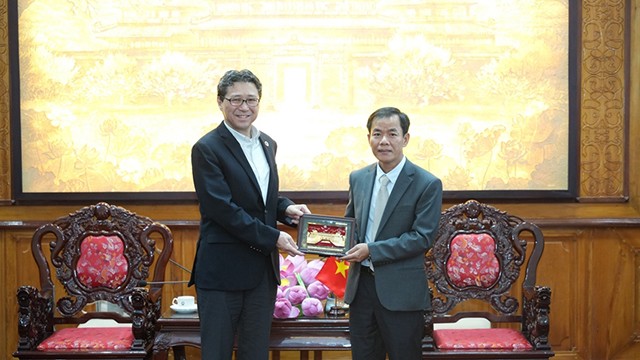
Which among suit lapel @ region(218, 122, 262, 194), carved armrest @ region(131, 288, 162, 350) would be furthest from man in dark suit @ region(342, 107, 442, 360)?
carved armrest @ region(131, 288, 162, 350)

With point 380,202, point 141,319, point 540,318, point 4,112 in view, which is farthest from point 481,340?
point 4,112

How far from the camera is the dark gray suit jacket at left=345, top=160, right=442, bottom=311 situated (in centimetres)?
294

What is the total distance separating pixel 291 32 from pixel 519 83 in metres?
1.33

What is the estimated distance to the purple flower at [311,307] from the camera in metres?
3.49

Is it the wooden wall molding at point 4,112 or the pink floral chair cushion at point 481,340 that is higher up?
the wooden wall molding at point 4,112

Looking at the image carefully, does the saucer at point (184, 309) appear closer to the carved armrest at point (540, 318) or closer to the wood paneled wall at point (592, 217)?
the wood paneled wall at point (592, 217)

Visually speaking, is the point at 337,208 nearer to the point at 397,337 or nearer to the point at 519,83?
the point at 519,83

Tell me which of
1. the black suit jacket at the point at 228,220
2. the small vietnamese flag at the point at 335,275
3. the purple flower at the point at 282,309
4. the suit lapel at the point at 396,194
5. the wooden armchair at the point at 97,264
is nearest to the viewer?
the black suit jacket at the point at 228,220

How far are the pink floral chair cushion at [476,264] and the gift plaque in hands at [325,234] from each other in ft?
3.21

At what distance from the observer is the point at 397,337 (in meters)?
2.95

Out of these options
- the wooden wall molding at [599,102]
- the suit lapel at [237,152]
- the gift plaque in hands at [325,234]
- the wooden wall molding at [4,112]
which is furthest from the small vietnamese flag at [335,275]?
the wooden wall molding at [4,112]

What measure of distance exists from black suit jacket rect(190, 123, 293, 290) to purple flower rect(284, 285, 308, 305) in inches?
22.4

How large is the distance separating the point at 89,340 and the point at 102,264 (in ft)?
1.36

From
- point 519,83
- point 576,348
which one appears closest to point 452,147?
point 519,83
